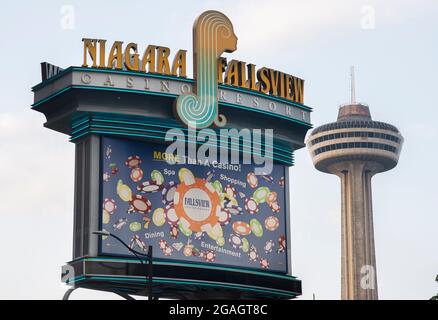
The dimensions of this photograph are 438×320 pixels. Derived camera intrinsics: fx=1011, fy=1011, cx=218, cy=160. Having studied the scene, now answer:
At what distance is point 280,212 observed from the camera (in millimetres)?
64812

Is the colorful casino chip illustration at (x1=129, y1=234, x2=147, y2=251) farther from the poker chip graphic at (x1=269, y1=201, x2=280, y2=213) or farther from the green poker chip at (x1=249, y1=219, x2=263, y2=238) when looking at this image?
the poker chip graphic at (x1=269, y1=201, x2=280, y2=213)

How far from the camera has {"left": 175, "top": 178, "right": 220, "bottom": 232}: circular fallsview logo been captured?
196ft

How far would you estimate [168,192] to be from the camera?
2338 inches

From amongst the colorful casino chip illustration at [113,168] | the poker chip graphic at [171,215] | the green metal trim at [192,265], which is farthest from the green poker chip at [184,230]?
the colorful casino chip illustration at [113,168]

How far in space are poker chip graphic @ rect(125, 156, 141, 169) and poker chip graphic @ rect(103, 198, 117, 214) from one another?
243cm

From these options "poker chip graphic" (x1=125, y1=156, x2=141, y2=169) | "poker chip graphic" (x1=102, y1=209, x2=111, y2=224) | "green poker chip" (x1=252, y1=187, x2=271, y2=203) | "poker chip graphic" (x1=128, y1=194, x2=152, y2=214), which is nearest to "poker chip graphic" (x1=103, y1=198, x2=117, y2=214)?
"poker chip graphic" (x1=102, y1=209, x2=111, y2=224)

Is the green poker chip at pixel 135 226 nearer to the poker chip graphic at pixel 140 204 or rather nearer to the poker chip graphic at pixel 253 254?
the poker chip graphic at pixel 140 204

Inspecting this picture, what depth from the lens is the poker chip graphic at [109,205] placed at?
5684 centimetres

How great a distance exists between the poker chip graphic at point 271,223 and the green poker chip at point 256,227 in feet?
2.01

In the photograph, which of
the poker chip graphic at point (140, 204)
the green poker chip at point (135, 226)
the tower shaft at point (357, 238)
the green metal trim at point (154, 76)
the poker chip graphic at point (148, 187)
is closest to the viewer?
the green poker chip at point (135, 226)

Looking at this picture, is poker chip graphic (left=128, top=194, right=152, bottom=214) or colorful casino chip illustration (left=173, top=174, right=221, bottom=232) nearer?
poker chip graphic (left=128, top=194, right=152, bottom=214)
